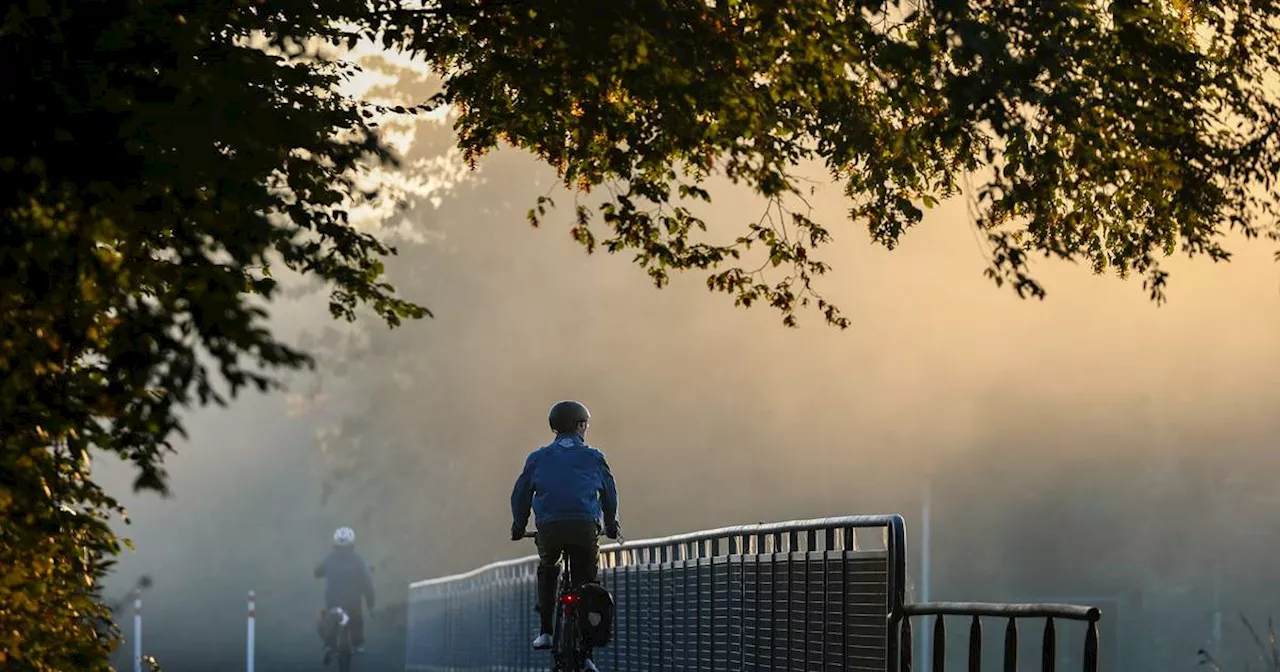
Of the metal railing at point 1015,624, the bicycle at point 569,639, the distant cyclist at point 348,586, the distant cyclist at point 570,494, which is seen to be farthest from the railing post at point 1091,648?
the distant cyclist at point 348,586

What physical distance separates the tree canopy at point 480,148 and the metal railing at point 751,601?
165 centimetres

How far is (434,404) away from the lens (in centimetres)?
6619

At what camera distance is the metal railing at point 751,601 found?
38.3 feet

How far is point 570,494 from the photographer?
50.6ft

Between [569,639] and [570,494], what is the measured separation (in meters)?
0.92

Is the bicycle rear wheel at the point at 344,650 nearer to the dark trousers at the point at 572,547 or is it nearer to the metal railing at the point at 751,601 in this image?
the metal railing at the point at 751,601


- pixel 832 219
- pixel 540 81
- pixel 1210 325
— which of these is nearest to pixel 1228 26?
pixel 540 81

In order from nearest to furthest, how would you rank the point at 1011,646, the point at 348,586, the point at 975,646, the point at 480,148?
the point at 1011,646, the point at 975,646, the point at 480,148, the point at 348,586

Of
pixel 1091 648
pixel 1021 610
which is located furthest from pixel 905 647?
pixel 1091 648

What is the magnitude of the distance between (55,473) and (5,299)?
92 cm

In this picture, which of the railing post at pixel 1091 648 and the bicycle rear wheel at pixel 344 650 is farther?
the bicycle rear wheel at pixel 344 650

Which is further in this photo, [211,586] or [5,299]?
[211,586]

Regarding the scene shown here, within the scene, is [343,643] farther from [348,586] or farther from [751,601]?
[751,601]

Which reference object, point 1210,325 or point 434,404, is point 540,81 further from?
point 1210,325
